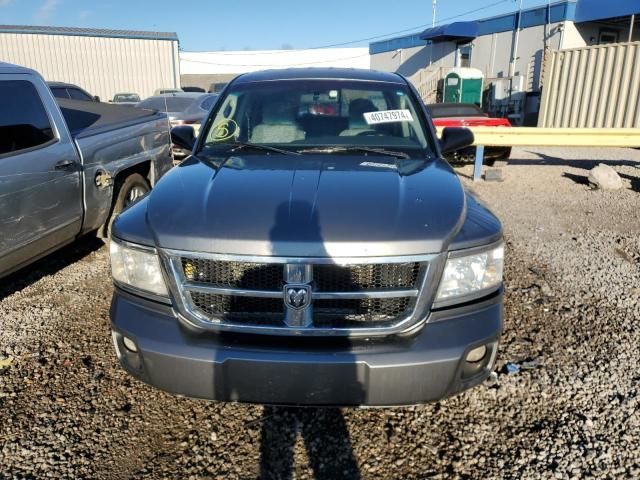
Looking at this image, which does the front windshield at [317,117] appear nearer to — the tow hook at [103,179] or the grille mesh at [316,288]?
the grille mesh at [316,288]


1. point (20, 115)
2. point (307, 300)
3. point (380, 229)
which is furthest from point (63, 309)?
point (380, 229)

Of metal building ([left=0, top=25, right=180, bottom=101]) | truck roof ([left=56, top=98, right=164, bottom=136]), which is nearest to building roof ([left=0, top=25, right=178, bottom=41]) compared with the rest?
metal building ([left=0, top=25, right=180, bottom=101])

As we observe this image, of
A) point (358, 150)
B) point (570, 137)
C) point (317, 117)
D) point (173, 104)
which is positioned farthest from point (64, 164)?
point (570, 137)

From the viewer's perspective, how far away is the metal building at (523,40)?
19.9 metres

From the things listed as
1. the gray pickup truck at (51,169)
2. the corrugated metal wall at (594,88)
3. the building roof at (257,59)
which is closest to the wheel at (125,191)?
the gray pickup truck at (51,169)

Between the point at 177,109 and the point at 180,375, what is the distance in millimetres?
9981

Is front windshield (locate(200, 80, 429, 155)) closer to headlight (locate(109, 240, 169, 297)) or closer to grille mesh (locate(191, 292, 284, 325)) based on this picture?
headlight (locate(109, 240, 169, 297))

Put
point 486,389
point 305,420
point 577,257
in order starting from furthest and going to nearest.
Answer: point 577,257 < point 486,389 < point 305,420

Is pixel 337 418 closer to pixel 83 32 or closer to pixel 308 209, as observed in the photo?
pixel 308 209

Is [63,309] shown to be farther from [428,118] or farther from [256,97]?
[428,118]

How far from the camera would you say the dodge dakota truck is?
6.95 ft

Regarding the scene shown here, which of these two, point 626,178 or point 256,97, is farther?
point 626,178

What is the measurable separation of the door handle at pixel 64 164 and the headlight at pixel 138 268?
6.64 feet

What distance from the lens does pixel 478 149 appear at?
912 centimetres
